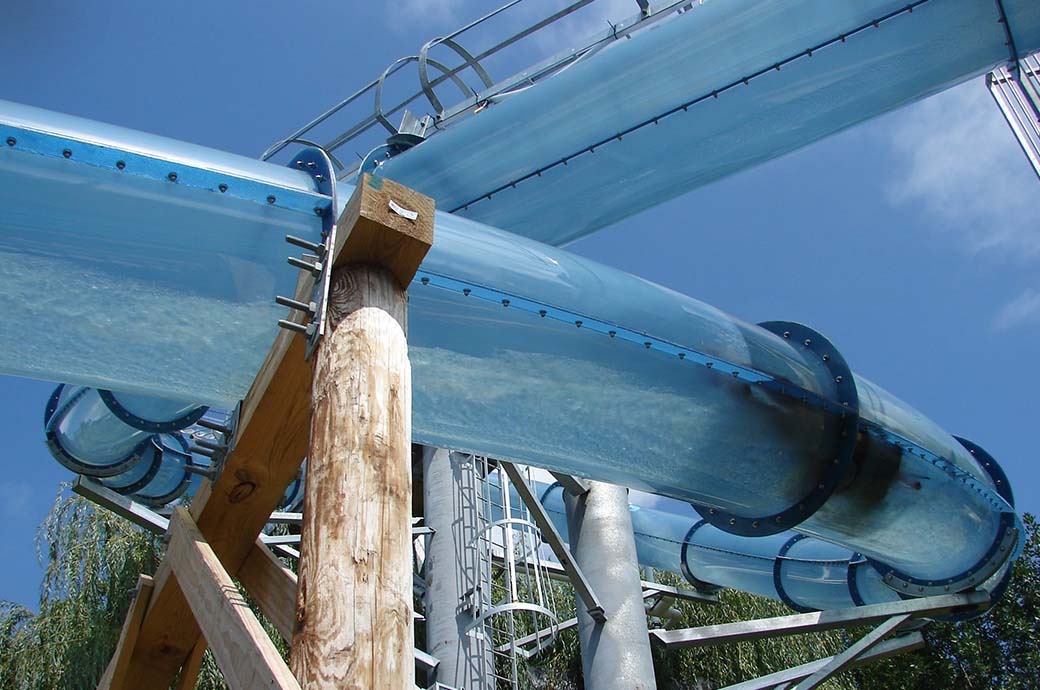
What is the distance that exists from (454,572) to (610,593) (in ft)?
5.33

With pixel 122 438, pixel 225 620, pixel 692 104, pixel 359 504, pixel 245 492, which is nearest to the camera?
pixel 359 504

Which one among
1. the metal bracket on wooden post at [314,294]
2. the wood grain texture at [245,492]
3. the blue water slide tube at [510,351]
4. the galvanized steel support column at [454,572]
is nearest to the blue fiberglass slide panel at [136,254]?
the blue water slide tube at [510,351]

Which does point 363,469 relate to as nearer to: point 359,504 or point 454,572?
point 359,504

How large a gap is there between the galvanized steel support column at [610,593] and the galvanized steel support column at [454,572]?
39.4 inches

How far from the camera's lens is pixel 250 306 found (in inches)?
116

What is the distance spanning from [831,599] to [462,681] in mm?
2396

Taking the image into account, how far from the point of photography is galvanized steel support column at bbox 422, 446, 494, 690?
6375 millimetres

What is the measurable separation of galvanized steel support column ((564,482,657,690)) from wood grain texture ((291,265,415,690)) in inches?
138

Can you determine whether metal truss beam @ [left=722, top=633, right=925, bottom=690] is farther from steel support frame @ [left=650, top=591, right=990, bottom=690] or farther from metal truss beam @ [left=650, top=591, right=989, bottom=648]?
metal truss beam @ [left=650, top=591, right=989, bottom=648]

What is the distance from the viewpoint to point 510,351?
3299 millimetres

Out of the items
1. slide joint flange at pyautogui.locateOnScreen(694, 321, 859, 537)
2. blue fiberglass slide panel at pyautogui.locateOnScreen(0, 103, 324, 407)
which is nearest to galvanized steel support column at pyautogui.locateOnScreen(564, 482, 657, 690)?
Answer: slide joint flange at pyautogui.locateOnScreen(694, 321, 859, 537)

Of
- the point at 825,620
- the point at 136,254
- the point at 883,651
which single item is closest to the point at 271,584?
the point at 136,254

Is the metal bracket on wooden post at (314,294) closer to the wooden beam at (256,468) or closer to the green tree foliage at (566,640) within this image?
the wooden beam at (256,468)

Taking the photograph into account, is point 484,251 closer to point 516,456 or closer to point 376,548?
point 516,456
